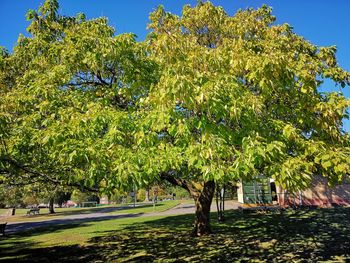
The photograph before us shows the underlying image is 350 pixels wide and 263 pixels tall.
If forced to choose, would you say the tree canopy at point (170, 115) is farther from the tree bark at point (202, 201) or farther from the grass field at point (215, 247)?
the tree bark at point (202, 201)

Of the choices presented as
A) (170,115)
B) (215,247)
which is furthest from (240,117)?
(215,247)

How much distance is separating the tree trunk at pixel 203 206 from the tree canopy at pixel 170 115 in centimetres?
765

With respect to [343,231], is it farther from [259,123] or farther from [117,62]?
[117,62]

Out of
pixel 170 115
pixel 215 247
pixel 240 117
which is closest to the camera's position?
pixel 170 115

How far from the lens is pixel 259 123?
672 centimetres

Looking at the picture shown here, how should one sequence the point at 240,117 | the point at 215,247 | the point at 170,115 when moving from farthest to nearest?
the point at 215,247, the point at 240,117, the point at 170,115

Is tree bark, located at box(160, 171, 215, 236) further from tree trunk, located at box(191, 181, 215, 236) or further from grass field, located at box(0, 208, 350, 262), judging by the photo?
grass field, located at box(0, 208, 350, 262)

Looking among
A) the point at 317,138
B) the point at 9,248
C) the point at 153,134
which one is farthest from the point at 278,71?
the point at 9,248

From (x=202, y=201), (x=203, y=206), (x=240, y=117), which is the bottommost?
(x=203, y=206)

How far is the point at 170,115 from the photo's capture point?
5.99 metres

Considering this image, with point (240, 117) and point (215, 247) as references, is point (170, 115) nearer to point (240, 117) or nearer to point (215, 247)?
point (240, 117)

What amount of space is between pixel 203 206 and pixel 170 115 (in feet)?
34.7

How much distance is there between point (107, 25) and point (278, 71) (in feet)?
18.7

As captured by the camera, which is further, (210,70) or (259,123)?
(210,70)
